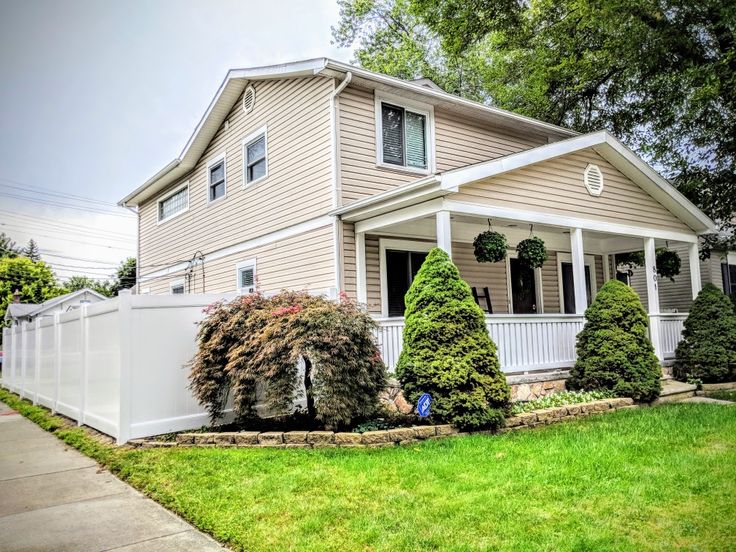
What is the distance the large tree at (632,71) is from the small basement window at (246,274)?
9665 millimetres

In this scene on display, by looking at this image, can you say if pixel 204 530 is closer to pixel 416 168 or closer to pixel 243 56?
pixel 416 168

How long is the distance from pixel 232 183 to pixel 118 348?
761 centimetres

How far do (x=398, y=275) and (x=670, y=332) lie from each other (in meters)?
5.80

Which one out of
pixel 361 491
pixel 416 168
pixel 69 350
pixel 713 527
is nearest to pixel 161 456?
pixel 361 491

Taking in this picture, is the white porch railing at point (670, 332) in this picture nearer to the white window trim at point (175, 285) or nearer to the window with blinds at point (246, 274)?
the window with blinds at point (246, 274)

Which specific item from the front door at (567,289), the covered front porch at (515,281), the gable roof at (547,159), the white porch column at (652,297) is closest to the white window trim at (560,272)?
the covered front porch at (515,281)

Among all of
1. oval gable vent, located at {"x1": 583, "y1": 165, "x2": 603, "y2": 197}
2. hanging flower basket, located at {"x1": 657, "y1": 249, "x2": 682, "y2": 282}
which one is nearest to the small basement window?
oval gable vent, located at {"x1": 583, "y1": 165, "x2": 603, "y2": 197}

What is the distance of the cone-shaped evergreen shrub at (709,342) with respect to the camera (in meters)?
10.2

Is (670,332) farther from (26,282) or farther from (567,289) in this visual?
(26,282)

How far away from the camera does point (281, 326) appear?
21.4 ft

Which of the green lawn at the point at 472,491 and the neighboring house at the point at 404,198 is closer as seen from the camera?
the green lawn at the point at 472,491

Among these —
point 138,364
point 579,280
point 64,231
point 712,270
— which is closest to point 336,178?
point 579,280

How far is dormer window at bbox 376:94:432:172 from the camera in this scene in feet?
35.3

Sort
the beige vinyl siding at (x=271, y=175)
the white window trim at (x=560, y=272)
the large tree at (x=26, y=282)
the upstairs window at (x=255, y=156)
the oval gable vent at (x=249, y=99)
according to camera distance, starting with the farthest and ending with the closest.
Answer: the large tree at (x=26, y=282)
the white window trim at (x=560, y=272)
the oval gable vent at (x=249, y=99)
the upstairs window at (x=255, y=156)
the beige vinyl siding at (x=271, y=175)
